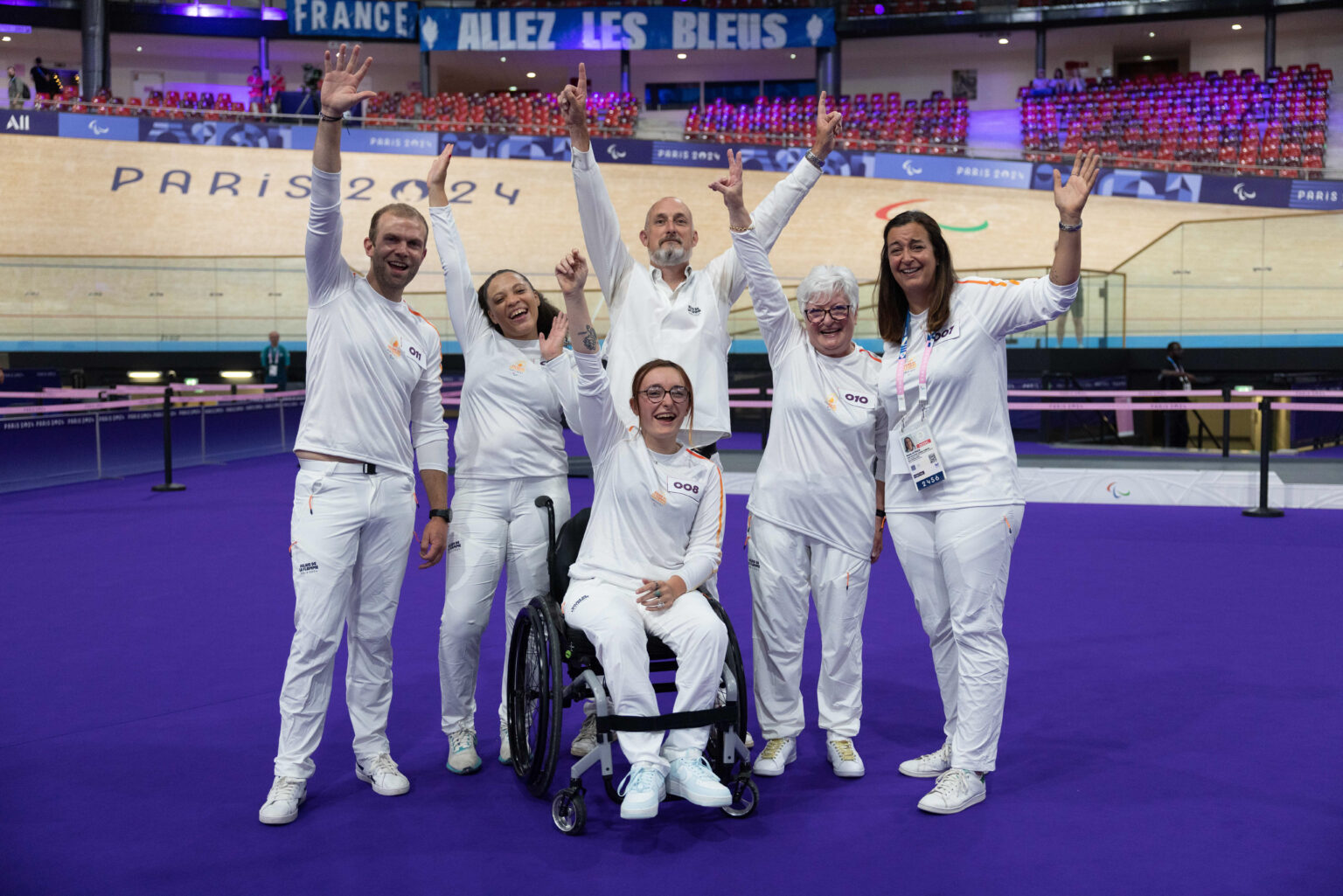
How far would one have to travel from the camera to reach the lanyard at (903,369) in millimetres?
3451

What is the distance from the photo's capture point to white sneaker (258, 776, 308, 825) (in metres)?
3.21

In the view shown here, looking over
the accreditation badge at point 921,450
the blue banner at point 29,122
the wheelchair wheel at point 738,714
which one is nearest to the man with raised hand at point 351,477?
the wheelchair wheel at point 738,714

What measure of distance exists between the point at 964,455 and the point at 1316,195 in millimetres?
21736

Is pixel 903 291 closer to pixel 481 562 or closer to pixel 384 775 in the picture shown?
pixel 481 562

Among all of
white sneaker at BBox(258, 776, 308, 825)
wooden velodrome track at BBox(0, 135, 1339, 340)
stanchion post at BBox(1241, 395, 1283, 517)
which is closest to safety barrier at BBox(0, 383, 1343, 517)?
stanchion post at BBox(1241, 395, 1283, 517)

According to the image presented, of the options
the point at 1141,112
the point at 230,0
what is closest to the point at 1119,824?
the point at 1141,112

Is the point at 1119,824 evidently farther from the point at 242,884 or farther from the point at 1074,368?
the point at 1074,368

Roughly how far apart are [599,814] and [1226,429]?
379 inches

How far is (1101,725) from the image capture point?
13.4ft

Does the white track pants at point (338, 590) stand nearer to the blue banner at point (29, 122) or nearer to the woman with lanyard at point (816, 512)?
the woman with lanyard at point (816, 512)

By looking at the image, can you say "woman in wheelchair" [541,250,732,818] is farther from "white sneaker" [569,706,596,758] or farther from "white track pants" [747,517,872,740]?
"white sneaker" [569,706,596,758]

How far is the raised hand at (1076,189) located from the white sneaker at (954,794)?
1700 millimetres

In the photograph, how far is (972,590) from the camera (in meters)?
3.37

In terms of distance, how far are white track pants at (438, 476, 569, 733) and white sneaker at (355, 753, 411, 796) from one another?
11.5 inches
